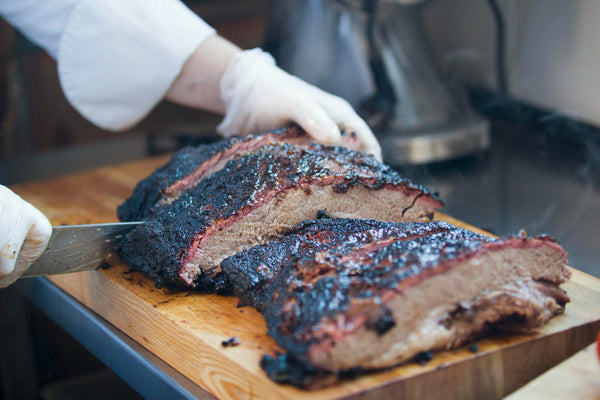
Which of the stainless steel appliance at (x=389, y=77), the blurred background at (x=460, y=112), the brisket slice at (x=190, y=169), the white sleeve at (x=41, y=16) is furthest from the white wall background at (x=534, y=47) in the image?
the white sleeve at (x=41, y=16)

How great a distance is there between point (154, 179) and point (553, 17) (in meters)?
2.44

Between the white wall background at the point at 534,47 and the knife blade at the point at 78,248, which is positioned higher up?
Result: the white wall background at the point at 534,47

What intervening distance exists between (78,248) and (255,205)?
64 centimetres

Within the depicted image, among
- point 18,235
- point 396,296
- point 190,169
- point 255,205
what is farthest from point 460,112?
point 18,235

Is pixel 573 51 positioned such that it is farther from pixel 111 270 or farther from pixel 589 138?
pixel 111 270

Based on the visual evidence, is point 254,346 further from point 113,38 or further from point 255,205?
point 113,38

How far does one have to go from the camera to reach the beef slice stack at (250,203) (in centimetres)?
199

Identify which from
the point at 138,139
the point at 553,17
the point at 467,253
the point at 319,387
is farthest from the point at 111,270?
the point at 553,17

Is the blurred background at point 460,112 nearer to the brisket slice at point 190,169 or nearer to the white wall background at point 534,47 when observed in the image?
the white wall background at point 534,47

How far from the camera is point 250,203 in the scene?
201 cm

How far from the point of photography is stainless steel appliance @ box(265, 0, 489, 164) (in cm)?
323

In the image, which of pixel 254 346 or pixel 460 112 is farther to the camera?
pixel 460 112

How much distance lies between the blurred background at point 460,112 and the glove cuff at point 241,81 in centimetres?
65

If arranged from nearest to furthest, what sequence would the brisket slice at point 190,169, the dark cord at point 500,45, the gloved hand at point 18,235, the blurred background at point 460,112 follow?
the gloved hand at point 18,235, the brisket slice at point 190,169, the blurred background at point 460,112, the dark cord at point 500,45
